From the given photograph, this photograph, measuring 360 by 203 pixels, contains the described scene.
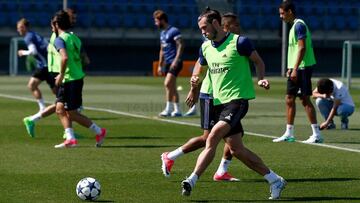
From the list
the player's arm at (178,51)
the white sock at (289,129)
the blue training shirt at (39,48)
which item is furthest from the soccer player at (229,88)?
the player's arm at (178,51)

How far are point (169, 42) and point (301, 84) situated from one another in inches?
246

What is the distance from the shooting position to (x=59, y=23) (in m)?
14.2

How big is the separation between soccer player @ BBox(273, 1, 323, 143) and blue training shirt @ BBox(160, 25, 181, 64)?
5.83 meters

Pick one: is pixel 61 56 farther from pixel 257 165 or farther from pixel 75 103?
pixel 257 165

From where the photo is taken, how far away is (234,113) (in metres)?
9.70

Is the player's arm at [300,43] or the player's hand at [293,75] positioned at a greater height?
the player's arm at [300,43]

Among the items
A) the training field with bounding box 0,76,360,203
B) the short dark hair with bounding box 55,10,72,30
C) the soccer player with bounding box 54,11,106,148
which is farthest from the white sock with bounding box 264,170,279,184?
the short dark hair with bounding box 55,10,72,30

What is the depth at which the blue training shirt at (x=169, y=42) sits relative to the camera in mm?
21078

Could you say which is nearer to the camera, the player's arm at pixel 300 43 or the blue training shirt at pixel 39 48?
the player's arm at pixel 300 43

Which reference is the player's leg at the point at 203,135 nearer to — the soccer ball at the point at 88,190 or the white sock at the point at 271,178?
the white sock at the point at 271,178

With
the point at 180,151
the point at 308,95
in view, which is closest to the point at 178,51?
the point at 308,95

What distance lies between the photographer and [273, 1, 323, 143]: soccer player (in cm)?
1507

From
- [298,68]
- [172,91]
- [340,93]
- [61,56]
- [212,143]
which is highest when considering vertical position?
[61,56]

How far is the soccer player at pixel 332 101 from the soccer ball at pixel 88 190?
8.43m
